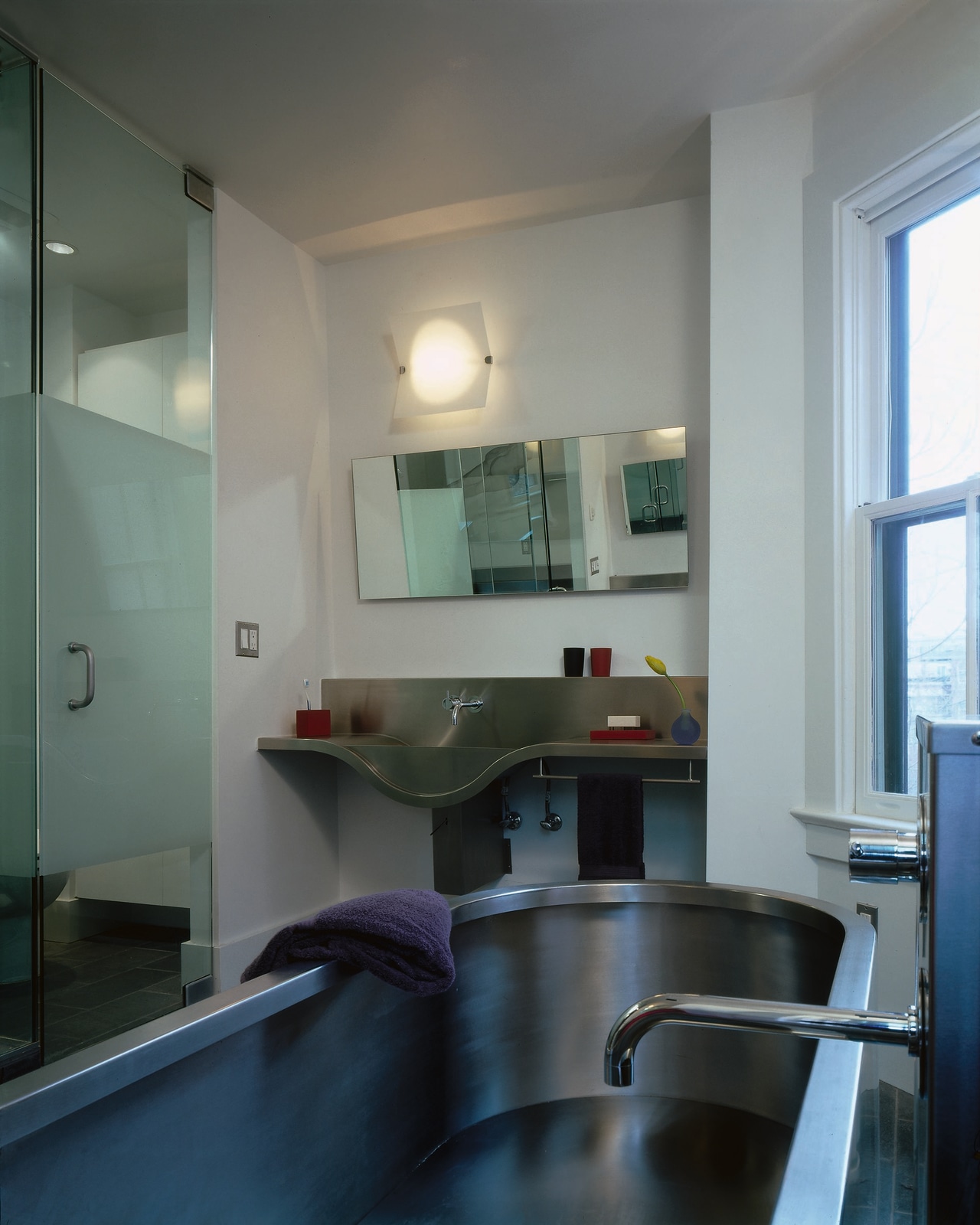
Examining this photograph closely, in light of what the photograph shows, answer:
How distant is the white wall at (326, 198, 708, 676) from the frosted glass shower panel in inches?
33.9

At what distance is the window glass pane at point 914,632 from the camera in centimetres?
233

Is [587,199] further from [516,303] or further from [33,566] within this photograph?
[33,566]

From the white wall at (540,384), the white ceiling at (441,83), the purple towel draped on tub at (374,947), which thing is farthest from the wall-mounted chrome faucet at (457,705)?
the purple towel draped on tub at (374,947)

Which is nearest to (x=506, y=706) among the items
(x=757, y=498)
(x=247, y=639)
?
(x=247, y=639)

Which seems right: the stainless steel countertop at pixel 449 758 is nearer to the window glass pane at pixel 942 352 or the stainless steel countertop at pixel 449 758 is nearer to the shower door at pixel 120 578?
the shower door at pixel 120 578

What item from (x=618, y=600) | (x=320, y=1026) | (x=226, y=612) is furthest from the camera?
(x=618, y=600)

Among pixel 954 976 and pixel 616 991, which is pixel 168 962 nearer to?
pixel 616 991

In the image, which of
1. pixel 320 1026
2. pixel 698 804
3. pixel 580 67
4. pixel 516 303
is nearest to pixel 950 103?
pixel 580 67

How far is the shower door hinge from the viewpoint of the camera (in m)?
3.14

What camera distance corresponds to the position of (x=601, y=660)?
11.0 ft

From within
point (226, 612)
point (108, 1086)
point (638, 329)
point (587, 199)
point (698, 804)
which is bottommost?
point (698, 804)

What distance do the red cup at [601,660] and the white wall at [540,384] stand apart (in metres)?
0.07

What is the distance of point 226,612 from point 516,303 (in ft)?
5.29

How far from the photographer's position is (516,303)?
143 inches
